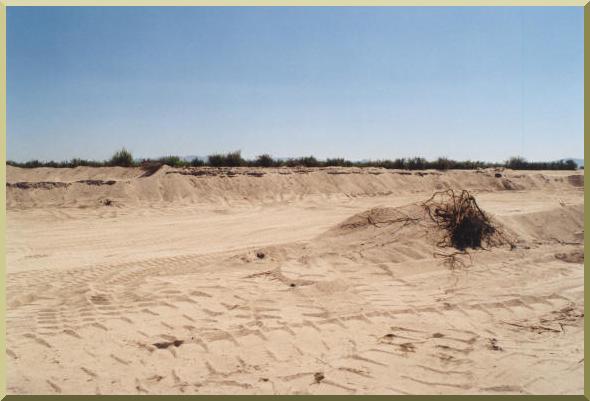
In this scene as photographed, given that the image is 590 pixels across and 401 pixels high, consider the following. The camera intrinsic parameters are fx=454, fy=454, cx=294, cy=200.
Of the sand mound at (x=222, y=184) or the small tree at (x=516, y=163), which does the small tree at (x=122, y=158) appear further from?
the small tree at (x=516, y=163)

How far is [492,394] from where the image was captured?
368 centimetres

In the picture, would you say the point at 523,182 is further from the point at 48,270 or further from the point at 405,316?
the point at 48,270

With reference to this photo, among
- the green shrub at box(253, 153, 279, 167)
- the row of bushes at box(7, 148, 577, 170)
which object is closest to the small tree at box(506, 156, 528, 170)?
the row of bushes at box(7, 148, 577, 170)

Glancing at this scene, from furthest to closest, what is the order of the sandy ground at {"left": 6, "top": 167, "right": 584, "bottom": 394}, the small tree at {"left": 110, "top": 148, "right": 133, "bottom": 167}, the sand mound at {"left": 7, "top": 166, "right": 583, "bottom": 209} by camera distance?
1. the small tree at {"left": 110, "top": 148, "right": 133, "bottom": 167}
2. the sand mound at {"left": 7, "top": 166, "right": 583, "bottom": 209}
3. the sandy ground at {"left": 6, "top": 167, "right": 584, "bottom": 394}

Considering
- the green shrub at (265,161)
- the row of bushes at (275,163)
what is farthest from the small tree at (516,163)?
the green shrub at (265,161)

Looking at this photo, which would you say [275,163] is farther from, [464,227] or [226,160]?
[464,227]

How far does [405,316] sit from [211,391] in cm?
255

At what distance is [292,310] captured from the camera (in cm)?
546

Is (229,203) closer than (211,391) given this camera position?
No

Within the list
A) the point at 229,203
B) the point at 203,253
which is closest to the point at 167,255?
the point at 203,253

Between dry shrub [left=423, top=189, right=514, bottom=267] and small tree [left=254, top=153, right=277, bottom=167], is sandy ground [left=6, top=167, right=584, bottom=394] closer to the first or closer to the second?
dry shrub [left=423, top=189, right=514, bottom=267]

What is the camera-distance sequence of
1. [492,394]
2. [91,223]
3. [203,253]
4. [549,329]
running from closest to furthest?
1. [492,394]
2. [549,329]
3. [203,253]
4. [91,223]

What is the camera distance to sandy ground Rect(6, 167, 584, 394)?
3.99m

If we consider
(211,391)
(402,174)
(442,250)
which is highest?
(402,174)
